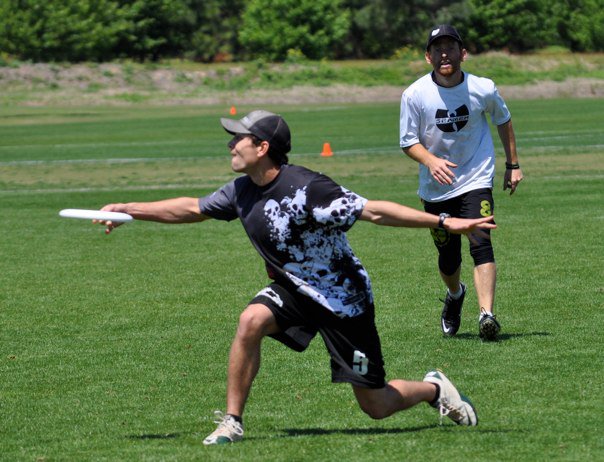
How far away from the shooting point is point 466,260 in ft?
44.0

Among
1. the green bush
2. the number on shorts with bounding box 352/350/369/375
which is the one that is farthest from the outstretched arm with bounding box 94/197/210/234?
the green bush

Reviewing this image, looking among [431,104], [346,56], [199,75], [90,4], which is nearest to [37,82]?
[199,75]

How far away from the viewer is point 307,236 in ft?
20.5

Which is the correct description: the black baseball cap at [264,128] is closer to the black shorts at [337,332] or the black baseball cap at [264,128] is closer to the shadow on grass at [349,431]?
the black shorts at [337,332]

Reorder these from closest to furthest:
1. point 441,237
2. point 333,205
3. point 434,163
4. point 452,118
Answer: point 333,205 → point 434,163 → point 452,118 → point 441,237

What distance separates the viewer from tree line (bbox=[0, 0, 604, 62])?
88.4 m

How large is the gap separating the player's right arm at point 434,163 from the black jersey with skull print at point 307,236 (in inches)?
87.0

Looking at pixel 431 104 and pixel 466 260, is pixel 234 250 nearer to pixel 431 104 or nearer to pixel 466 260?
pixel 466 260

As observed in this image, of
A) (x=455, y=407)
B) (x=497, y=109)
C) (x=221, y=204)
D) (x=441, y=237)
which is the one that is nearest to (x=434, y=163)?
(x=497, y=109)

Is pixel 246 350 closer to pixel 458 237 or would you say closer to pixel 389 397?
pixel 389 397

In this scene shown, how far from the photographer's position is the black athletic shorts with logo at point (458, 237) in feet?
30.4

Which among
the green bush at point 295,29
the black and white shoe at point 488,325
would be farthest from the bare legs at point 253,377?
the green bush at point 295,29

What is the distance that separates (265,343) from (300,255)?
3260mm

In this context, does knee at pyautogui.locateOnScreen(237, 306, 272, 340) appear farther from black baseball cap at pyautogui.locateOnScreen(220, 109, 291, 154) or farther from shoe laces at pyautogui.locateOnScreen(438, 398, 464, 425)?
shoe laces at pyautogui.locateOnScreen(438, 398, 464, 425)
